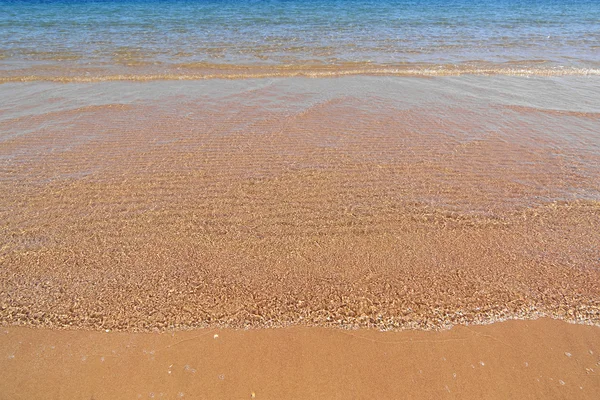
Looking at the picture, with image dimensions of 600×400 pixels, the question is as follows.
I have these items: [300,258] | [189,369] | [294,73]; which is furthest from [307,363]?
[294,73]

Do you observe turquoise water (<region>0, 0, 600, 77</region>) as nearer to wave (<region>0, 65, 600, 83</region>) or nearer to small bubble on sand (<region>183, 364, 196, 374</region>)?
wave (<region>0, 65, 600, 83</region>)

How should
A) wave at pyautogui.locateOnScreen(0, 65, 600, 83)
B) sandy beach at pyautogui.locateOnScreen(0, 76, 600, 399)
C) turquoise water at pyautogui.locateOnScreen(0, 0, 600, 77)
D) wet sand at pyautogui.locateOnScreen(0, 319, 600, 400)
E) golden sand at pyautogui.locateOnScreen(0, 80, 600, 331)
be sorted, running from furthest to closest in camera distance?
turquoise water at pyautogui.locateOnScreen(0, 0, 600, 77), wave at pyautogui.locateOnScreen(0, 65, 600, 83), golden sand at pyautogui.locateOnScreen(0, 80, 600, 331), sandy beach at pyautogui.locateOnScreen(0, 76, 600, 399), wet sand at pyautogui.locateOnScreen(0, 319, 600, 400)

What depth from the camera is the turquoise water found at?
9.49m

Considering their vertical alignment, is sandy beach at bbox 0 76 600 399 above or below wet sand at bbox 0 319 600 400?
above

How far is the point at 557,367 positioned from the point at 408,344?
0.86m

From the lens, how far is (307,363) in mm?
2262

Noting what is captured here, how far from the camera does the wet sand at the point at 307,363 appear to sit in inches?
83.5

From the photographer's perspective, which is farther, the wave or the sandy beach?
the wave

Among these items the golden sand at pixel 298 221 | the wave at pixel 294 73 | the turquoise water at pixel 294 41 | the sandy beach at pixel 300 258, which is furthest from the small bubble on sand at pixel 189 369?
the turquoise water at pixel 294 41

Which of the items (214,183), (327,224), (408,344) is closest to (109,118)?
(214,183)

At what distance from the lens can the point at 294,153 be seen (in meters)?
4.73

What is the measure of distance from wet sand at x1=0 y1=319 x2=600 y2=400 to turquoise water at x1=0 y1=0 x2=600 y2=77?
777cm

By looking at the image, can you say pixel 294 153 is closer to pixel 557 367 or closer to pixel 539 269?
pixel 539 269

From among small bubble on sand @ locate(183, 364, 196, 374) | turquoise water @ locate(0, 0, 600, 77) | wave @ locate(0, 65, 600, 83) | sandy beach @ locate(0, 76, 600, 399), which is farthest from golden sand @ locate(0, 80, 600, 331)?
turquoise water @ locate(0, 0, 600, 77)
